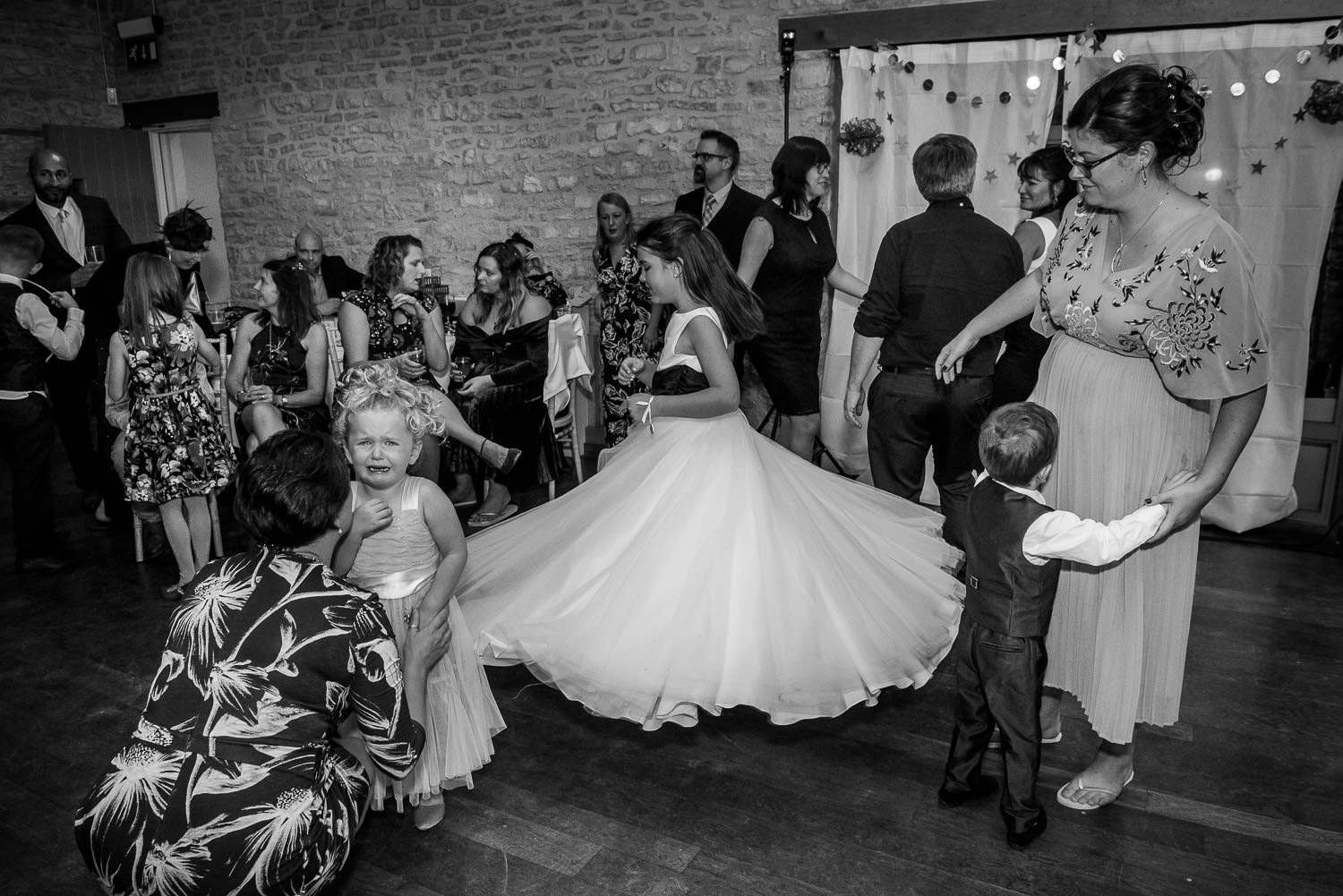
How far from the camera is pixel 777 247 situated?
4.17 meters

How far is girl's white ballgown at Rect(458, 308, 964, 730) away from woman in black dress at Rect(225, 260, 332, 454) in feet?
4.54

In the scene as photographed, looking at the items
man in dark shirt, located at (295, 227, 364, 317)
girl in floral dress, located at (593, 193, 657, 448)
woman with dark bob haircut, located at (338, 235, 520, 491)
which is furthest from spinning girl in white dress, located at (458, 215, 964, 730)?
man in dark shirt, located at (295, 227, 364, 317)

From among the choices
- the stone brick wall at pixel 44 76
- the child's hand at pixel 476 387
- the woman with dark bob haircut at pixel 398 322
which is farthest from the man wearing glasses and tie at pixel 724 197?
the stone brick wall at pixel 44 76

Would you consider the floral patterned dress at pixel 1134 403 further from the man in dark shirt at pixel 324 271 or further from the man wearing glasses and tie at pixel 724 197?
the man in dark shirt at pixel 324 271

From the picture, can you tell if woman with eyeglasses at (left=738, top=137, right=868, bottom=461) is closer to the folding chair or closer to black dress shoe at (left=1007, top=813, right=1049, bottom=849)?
the folding chair

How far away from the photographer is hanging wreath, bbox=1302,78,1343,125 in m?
4.23

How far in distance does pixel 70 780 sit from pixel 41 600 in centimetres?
172

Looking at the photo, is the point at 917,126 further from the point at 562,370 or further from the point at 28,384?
the point at 28,384

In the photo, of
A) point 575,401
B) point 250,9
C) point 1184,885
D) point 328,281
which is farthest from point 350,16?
point 1184,885

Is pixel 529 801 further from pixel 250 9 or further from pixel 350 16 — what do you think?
pixel 250 9

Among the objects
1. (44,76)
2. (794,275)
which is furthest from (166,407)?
(44,76)

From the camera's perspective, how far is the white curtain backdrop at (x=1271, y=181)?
14.3 ft

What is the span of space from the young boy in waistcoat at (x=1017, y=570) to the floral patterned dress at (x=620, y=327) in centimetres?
267

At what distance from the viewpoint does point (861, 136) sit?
5207 millimetres
